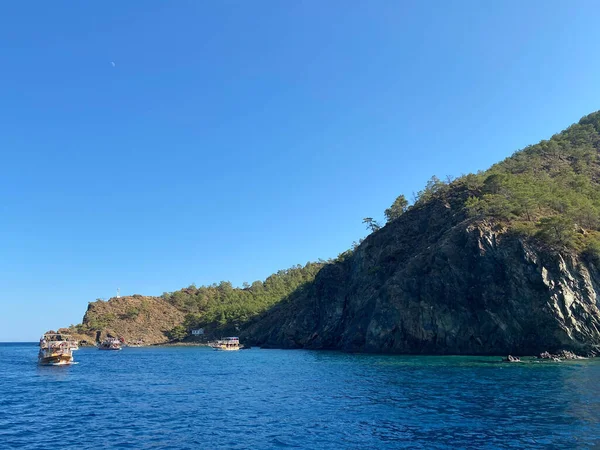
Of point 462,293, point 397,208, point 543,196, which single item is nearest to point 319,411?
point 462,293

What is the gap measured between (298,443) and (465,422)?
37.8ft

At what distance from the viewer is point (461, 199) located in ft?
374

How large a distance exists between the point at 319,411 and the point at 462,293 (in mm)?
64877

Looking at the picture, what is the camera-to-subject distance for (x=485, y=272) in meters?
85.2

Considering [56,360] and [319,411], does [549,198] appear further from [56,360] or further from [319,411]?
[56,360]

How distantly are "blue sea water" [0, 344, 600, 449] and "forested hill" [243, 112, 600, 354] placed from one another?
23.9 metres

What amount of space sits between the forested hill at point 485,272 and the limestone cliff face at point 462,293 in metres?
0.21

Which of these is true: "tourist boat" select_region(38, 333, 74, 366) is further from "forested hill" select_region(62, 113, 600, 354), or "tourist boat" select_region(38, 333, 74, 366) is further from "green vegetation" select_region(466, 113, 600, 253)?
"green vegetation" select_region(466, 113, 600, 253)

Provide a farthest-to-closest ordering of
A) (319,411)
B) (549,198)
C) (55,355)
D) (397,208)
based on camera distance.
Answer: (397,208) → (549,198) → (55,355) → (319,411)

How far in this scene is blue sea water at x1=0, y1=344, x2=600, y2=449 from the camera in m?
24.3

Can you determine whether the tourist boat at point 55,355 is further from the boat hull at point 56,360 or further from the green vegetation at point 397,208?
the green vegetation at point 397,208

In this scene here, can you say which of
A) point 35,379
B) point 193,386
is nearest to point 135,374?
point 35,379

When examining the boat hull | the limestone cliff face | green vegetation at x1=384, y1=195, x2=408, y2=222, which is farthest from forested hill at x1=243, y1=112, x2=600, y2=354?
the boat hull

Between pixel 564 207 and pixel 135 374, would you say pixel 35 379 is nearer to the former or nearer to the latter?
pixel 135 374
